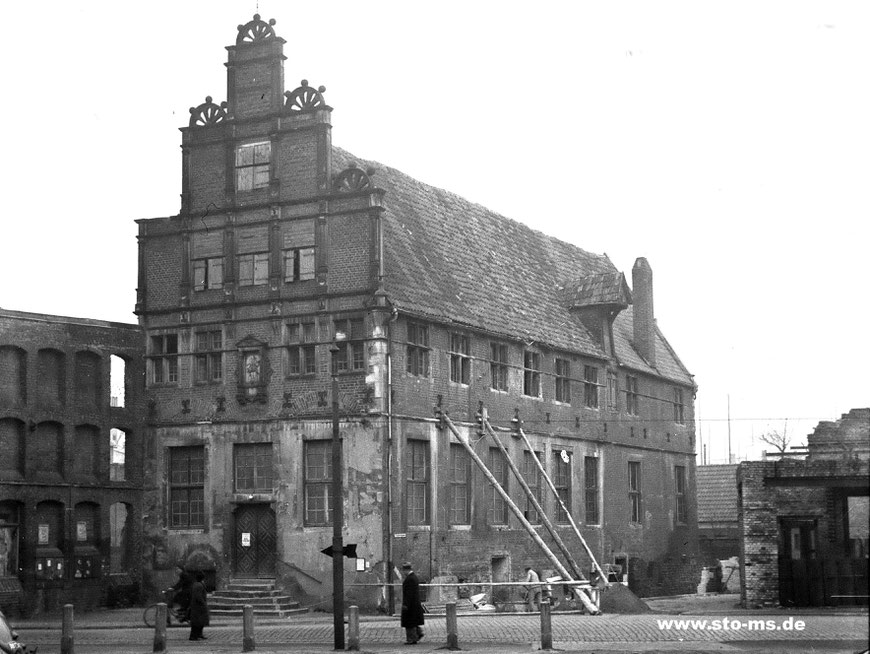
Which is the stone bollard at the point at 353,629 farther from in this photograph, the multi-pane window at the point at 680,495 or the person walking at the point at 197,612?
the multi-pane window at the point at 680,495

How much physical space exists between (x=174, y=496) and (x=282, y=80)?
1192 centimetres

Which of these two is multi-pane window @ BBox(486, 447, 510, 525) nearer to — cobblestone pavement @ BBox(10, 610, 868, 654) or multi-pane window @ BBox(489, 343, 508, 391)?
multi-pane window @ BBox(489, 343, 508, 391)

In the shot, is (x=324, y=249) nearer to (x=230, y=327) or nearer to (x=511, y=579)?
(x=230, y=327)

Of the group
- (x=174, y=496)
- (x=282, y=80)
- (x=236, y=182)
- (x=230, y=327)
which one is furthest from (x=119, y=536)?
(x=282, y=80)

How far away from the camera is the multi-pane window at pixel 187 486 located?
3859 cm

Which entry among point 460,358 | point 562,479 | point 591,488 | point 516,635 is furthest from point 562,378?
point 516,635

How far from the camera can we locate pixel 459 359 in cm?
3997

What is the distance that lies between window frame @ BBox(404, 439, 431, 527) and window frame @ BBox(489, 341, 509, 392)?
4.21 meters

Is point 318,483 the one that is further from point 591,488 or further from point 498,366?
point 591,488

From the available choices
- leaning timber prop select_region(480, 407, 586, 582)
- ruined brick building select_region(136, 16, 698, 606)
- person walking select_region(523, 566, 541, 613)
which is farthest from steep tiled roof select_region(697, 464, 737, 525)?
person walking select_region(523, 566, 541, 613)

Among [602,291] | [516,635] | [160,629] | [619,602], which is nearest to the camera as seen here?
[160,629]

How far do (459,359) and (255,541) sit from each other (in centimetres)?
773

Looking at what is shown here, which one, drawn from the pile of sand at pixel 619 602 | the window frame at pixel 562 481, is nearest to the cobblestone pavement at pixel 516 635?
the pile of sand at pixel 619 602

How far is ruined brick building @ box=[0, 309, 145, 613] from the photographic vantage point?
36375 millimetres
